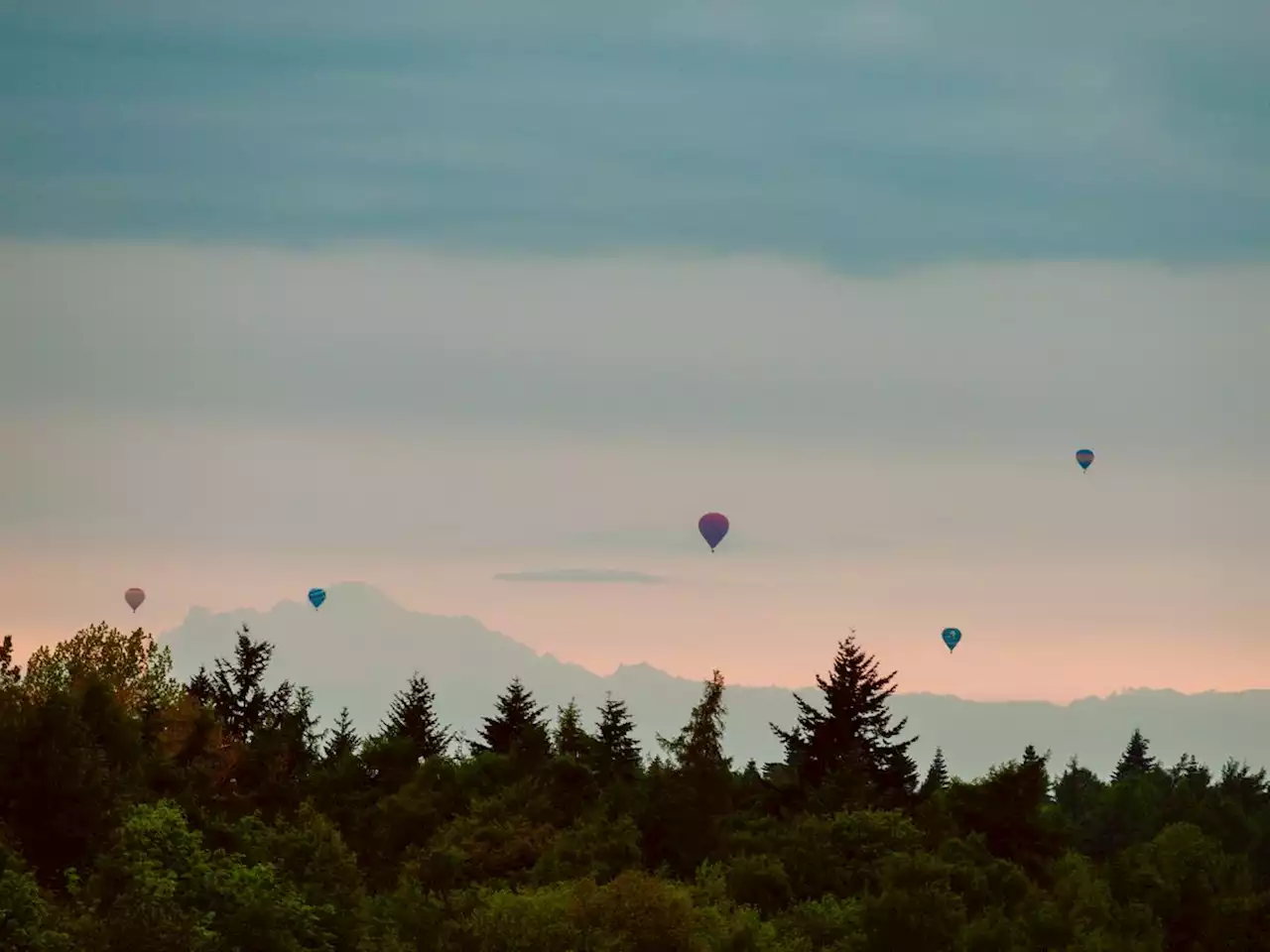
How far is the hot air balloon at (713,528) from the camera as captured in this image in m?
171

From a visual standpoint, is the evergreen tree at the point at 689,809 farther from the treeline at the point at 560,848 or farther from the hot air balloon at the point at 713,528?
the hot air balloon at the point at 713,528

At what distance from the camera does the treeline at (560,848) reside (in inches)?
3656

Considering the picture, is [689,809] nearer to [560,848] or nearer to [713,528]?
[560,848]

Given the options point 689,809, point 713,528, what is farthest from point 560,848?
point 713,528

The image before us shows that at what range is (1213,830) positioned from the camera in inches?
7446

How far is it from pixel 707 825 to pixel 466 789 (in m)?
24.0

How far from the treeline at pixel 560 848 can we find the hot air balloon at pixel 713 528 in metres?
16.3

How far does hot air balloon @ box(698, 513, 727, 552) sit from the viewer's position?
17075 cm

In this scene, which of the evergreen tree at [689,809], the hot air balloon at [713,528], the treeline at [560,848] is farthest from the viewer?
the hot air balloon at [713,528]

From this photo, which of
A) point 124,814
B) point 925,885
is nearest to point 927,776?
point 925,885

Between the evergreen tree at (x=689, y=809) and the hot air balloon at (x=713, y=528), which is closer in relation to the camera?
the evergreen tree at (x=689, y=809)

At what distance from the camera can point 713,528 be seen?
565 ft

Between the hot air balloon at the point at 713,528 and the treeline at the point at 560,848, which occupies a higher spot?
the hot air balloon at the point at 713,528

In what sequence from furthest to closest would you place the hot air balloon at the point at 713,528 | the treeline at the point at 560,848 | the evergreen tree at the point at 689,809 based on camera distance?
the hot air balloon at the point at 713,528
the evergreen tree at the point at 689,809
the treeline at the point at 560,848
